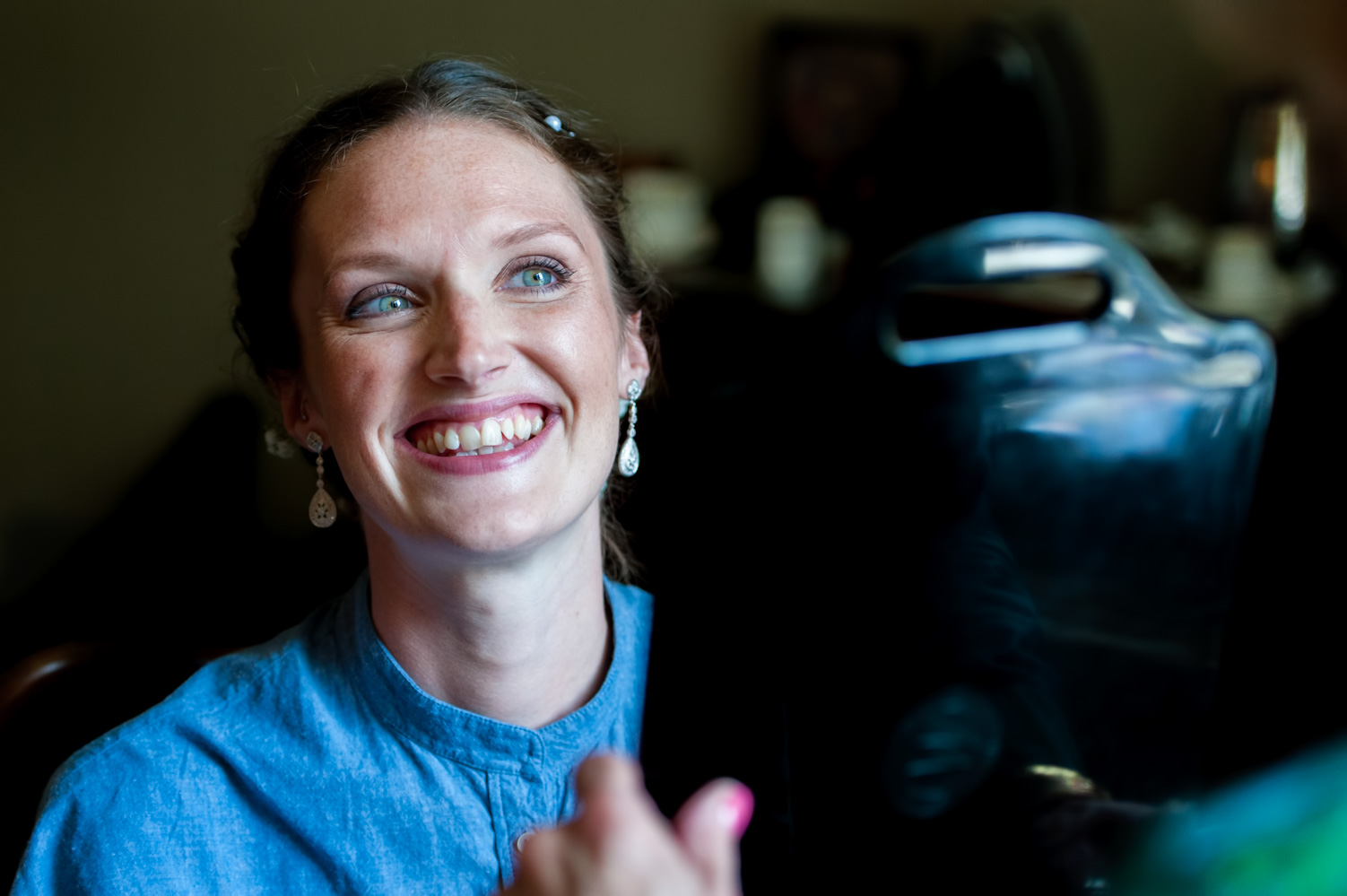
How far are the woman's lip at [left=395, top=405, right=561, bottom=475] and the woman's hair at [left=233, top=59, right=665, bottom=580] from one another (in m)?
0.18

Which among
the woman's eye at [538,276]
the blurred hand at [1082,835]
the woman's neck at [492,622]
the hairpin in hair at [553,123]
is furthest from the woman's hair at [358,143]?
the blurred hand at [1082,835]

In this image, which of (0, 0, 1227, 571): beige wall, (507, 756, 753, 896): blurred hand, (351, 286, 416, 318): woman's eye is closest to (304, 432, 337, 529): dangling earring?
(351, 286, 416, 318): woman's eye

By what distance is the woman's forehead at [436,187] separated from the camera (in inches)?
32.9

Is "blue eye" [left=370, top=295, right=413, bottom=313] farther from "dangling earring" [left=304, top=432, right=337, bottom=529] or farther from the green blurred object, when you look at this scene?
the green blurred object

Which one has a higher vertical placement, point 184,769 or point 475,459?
point 475,459

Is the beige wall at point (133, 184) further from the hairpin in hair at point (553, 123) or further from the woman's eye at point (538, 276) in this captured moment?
the woman's eye at point (538, 276)

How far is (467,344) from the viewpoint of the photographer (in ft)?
2.58

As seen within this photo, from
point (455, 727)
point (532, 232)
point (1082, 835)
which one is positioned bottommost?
point (1082, 835)

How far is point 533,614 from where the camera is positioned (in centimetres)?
86

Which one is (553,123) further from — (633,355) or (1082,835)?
(1082,835)

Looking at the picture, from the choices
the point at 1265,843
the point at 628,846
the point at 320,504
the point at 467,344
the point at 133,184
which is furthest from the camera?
the point at 133,184

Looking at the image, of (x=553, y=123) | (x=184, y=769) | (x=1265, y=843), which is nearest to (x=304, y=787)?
(x=184, y=769)

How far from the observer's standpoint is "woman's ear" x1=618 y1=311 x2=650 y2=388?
1.00 meters

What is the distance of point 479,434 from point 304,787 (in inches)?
11.6
